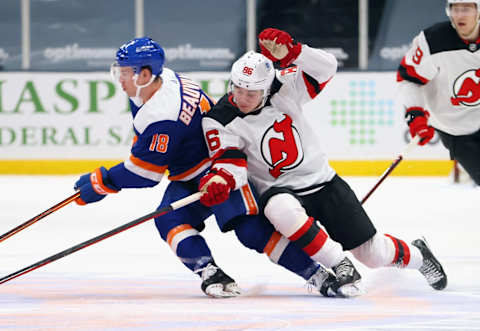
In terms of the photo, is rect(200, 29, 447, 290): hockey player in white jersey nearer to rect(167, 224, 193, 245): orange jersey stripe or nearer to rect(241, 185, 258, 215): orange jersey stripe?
rect(241, 185, 258, 215): orange jersey stripe

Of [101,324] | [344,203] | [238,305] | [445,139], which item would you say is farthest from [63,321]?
[445,139]

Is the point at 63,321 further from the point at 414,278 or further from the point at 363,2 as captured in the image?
the point at 363,2

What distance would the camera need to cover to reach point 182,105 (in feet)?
9.78

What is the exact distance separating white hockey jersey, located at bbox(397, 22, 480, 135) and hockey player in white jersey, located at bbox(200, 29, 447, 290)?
26.4 inches

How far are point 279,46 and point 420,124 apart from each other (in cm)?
93

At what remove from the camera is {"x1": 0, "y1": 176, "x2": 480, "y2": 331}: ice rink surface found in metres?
2.47

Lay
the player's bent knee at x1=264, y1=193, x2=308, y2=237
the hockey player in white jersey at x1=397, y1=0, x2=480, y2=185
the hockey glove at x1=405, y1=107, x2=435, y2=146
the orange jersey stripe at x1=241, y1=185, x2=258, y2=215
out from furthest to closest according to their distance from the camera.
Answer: the hockey glove at x1=405, y1=107, x2=435, y2=146
the hockey player in white jersey at x1=397, y1=0, x2=480, y2=185
the orange jersey stripe at x1=241, y1=185, x2=258, y2=215
the player's bent knee at x1=264, y1=193, x2=308, y2=237

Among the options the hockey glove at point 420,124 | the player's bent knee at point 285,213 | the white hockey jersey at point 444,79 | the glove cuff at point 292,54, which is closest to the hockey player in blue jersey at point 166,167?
the player's bent knee at point 285,213

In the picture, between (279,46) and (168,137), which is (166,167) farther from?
(279,46)

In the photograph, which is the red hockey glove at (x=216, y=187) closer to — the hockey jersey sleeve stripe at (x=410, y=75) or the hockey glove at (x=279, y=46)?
the hockey glove at (x=279, y=46)

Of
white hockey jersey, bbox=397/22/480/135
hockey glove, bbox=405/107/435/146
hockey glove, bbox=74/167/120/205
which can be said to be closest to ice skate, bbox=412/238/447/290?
hockey glove, bbox=405/107/435/146

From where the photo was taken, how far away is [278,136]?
299 centimetres

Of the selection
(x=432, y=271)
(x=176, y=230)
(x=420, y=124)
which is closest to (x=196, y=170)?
(x=176, y=230)

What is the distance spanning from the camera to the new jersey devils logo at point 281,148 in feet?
9.78
